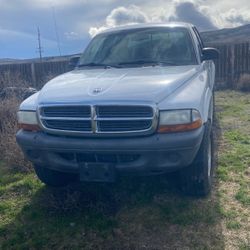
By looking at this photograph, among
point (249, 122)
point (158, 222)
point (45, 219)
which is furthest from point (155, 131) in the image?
point (249, 122)

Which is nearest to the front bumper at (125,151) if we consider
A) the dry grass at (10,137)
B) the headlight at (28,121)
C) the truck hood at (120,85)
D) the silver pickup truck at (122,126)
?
the silver pickup truck at (122,126)

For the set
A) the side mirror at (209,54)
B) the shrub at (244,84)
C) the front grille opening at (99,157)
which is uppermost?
the side mirror at (209,54)

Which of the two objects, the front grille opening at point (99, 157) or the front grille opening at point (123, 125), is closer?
the front grille opening at point (123, 125)

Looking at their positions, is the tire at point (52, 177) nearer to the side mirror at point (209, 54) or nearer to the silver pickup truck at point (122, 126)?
the silver pickup truck at point (122, 126)

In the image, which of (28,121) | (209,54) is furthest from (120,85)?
(209,54)

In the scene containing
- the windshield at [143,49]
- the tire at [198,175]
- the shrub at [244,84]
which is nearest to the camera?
the tire at [198,175]

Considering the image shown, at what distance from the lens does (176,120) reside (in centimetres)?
323

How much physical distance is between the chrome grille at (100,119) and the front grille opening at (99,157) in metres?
0.22

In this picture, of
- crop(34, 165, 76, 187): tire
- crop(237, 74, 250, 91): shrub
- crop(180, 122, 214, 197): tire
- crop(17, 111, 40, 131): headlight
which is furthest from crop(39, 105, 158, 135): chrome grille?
crop(237, 74, 250, 91): shrub

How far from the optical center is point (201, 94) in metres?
3.63

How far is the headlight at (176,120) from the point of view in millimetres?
3227

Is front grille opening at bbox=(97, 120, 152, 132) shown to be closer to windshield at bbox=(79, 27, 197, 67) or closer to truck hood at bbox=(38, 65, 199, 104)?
truck hood at bbox=(38, 65, 199, 104)

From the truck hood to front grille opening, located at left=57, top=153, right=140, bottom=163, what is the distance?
1.72ft

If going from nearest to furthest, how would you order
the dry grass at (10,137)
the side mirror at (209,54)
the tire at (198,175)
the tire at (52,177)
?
1. the tire at (198,175)
2. the tire at (52,177)
3. the side mirror at (209,54)
4. the dry grass at (10,137)
